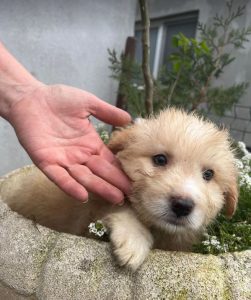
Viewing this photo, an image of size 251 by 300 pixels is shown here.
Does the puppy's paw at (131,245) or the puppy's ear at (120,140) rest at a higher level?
the puppy's ear at (120,140)

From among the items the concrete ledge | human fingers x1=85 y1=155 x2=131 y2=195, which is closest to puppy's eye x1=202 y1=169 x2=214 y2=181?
human fingers x1=85 y1=155 x2=131 y2=195

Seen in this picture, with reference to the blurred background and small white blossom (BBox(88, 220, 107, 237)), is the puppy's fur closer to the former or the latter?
small white blossom (BBox(88, 220, 107, 237))

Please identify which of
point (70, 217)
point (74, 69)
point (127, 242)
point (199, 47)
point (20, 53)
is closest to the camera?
point (127, 242)

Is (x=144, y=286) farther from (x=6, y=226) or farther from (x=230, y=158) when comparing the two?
(x=230, y=158)

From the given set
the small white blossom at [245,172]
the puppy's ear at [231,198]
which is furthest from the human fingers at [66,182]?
the small white blossom at [245,172]

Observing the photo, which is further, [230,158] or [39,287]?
[230,158]

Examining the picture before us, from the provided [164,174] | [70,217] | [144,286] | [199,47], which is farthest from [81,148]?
[199,47]

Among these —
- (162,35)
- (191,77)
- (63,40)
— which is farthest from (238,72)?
(63,40)

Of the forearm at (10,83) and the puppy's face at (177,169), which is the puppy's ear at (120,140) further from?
the forearm at (10,83)
